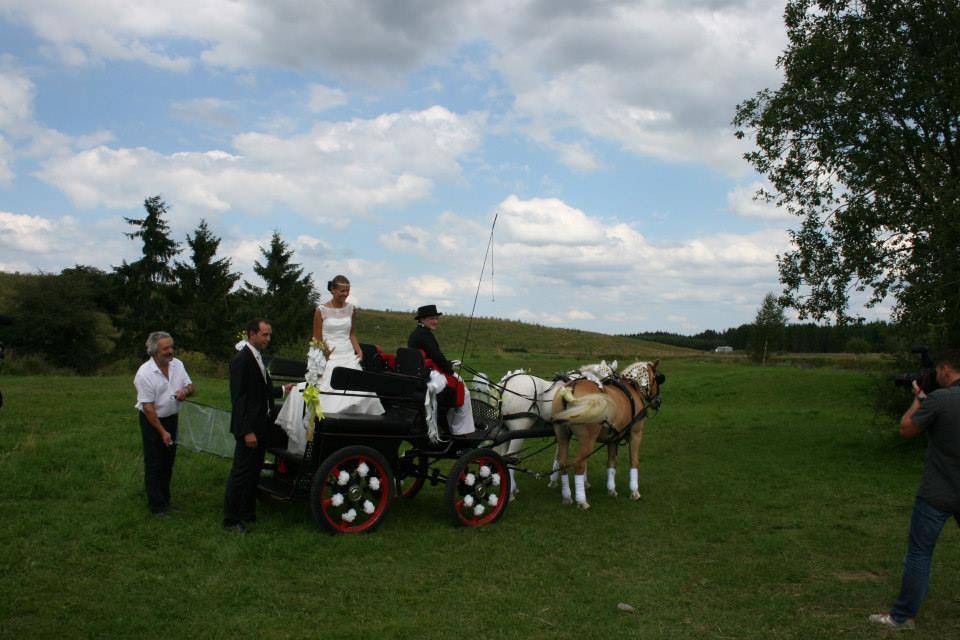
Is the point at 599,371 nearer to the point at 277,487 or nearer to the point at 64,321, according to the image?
the point at 277,487

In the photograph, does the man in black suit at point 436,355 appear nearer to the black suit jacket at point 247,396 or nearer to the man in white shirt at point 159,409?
the black suit jacket at point 247,396

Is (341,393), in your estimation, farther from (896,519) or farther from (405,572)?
(896,519)

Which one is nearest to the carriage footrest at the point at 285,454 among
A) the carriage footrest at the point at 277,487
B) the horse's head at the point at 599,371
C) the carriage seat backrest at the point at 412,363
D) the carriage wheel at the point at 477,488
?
→ the carriage footrest at the point at 277,487

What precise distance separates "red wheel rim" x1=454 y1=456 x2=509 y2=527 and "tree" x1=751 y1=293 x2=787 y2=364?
129 feet

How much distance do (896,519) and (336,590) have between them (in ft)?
23.9

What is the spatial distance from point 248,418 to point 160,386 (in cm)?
120

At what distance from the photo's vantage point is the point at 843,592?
6109 mm

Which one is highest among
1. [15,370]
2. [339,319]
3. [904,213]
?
[904,213]

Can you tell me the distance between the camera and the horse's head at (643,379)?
1022 cm

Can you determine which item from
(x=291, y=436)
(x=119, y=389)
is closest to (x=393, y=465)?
(x=291, y=436)

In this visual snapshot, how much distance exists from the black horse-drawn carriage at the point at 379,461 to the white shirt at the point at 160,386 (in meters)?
1.01

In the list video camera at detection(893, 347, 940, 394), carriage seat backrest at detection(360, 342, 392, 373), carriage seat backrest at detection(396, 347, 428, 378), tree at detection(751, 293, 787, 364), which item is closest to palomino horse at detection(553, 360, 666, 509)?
carriage seat backrest at detection(396, 347, 428, 378)

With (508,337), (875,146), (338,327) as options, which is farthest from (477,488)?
(508,337)

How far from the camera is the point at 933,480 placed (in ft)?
16.8
